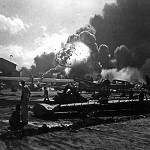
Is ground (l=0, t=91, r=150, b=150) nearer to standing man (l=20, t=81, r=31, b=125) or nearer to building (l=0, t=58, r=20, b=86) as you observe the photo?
standing man (l=20, t=81, r=31, b=125)

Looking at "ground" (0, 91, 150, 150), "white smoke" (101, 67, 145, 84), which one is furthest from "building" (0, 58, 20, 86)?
"ground" (0, 91, 150, 150)

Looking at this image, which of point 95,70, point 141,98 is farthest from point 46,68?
point 141,98

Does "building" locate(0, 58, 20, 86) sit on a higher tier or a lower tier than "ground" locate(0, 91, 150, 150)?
higher

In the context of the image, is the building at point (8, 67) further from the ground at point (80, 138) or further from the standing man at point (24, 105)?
the ground at point (80, 138)

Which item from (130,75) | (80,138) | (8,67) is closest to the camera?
(80,138)

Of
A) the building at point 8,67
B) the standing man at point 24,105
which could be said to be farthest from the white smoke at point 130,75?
the standing man at point 24,105

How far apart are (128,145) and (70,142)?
6.74 feet

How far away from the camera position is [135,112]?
16375 millimetres

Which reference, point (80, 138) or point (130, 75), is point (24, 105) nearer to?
point (80, 138)

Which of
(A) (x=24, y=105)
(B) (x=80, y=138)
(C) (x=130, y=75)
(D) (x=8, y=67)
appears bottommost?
(B) (x=80, y=138)

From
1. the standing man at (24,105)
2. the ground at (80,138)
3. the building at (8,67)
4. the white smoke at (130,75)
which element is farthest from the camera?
the white smoke at (130,75)

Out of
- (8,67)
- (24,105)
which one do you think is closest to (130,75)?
(8,67)

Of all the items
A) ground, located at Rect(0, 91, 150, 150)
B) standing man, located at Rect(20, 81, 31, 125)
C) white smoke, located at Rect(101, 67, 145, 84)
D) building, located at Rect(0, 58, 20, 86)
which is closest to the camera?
ground, located at Rect(0, 91, 150, 150)

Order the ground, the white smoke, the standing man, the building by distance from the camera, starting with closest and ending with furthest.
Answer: the ground, the standing man, the building, the white smoke
